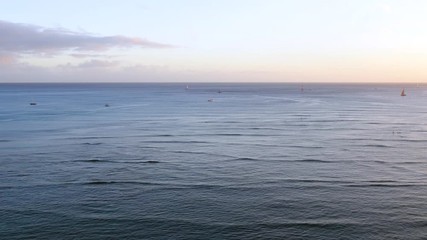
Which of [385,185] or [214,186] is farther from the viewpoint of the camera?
[385,185]

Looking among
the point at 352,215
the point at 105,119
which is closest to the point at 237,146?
the point at 352,215

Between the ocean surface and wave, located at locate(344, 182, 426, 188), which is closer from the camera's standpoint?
the ocean surface

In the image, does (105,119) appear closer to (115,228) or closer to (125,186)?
(125,186)

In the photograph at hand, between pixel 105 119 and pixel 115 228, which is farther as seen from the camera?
pixel 105 119

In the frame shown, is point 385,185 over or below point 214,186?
over

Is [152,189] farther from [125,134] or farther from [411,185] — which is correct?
[125,134]

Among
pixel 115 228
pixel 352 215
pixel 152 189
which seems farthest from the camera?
pixel 152 189

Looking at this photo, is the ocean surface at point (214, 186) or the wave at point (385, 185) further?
the wave at point (385, 185)

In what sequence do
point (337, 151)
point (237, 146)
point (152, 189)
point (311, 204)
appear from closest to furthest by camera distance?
point (311, 204) < point (152, 189) < point (337, 151) < point (237, 146)

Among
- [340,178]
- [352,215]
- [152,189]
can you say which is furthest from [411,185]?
[152,189]
